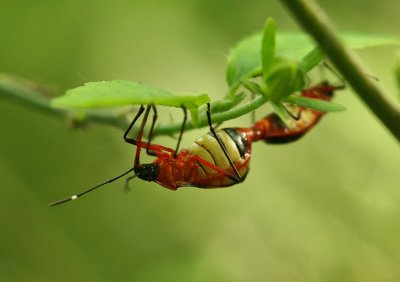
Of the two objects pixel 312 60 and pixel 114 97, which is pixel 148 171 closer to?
pixel 312 60

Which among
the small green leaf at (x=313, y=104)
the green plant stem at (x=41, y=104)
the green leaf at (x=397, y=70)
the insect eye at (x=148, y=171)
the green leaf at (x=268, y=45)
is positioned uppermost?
the green plant stem at (x=41, y=104)

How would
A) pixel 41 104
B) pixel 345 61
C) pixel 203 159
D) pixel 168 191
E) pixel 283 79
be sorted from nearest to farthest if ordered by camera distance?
pixel 345 61, pixel 283 79, pixel 203 159, pixel 41 104, pixel 168 191

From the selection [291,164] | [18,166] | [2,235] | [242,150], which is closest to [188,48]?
[291,164]

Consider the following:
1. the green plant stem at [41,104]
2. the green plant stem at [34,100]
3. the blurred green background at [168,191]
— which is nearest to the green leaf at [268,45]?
the green plant stem at [41,104]

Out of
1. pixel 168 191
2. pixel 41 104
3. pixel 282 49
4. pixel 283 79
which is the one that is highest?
pixel 41 104

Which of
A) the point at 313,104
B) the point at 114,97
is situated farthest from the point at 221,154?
the point at 114,97

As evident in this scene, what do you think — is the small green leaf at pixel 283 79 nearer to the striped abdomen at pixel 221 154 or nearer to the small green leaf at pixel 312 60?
the small green leaf at pixel 312 60

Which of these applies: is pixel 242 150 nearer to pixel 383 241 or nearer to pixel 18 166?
pixel 383 241

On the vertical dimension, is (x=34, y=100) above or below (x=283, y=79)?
above
